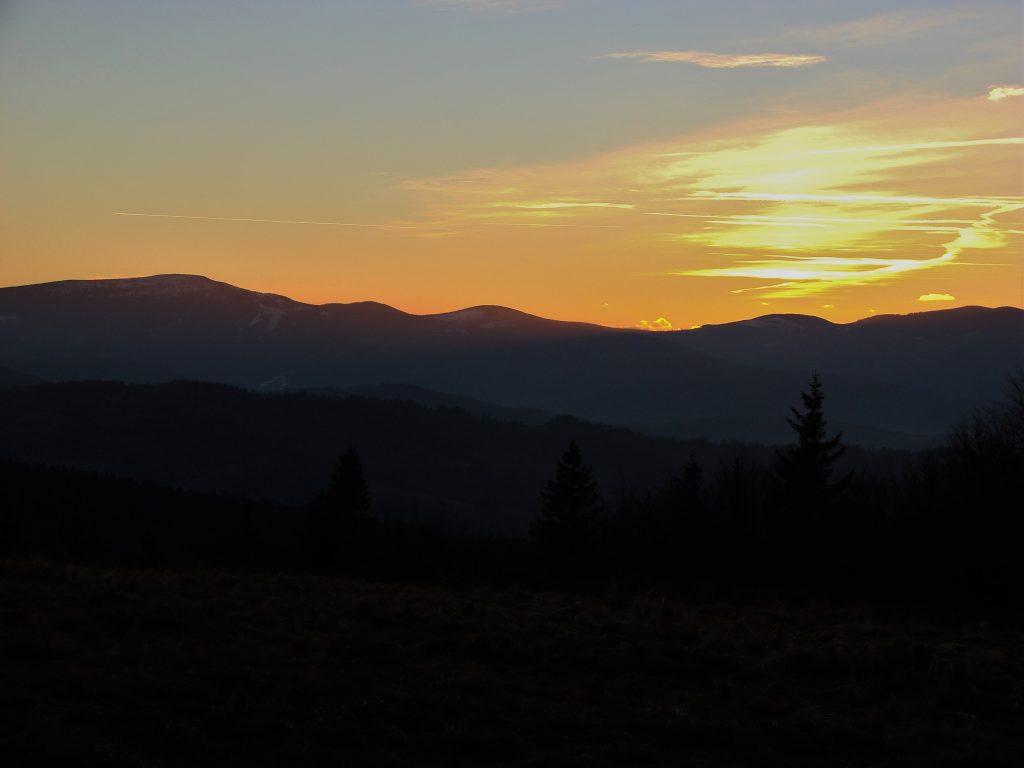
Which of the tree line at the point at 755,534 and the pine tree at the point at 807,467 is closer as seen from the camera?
the tree line at the point at 755,534

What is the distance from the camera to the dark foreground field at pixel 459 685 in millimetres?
11680

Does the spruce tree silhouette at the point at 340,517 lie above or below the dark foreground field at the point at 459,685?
below

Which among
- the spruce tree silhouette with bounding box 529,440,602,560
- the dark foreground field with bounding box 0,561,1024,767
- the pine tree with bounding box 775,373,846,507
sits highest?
the pine tree with bounding box 775,373,846,507

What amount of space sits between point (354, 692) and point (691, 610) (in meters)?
12.8

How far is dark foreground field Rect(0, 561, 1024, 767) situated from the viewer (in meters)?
11.7

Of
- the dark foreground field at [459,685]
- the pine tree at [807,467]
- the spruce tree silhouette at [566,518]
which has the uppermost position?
the pine tree at [807,467]

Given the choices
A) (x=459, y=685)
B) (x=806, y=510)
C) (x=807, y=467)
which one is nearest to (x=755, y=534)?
(x=806, y=510)

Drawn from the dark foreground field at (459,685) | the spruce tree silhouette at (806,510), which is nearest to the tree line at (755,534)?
the spruce tree silhouette at (806,510)

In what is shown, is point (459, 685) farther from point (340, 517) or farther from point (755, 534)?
point (340, 517)

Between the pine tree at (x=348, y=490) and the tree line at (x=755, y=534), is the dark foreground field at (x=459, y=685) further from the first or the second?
the pine tree at (x=348, y=490)

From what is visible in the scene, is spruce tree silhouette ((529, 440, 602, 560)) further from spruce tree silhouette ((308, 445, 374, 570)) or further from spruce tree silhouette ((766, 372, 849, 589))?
spruce tree silhouette ((766, 372, 849, 589))

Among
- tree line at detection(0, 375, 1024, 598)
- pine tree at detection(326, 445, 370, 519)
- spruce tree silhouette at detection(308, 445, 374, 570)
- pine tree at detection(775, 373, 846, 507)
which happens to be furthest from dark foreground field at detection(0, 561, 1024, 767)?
pine tree at detection(326, 445, 370, 519)

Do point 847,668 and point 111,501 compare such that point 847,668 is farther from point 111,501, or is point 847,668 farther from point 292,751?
point 111,501

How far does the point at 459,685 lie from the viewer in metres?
14.5
